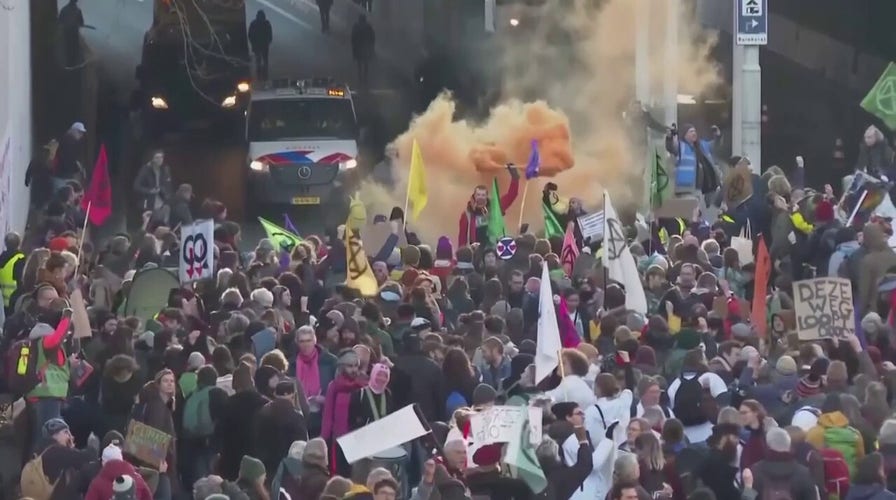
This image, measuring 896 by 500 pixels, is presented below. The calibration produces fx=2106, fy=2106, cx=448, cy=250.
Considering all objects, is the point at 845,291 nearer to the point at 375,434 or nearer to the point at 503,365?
the point at 503,365

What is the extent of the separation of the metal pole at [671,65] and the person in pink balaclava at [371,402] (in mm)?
18579

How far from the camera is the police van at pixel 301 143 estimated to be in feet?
95.4

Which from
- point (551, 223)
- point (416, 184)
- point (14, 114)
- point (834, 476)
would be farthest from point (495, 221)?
point (834, 476)

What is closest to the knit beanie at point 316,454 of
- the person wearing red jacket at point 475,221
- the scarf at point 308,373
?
the scarf at point 308,373

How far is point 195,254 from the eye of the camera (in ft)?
55.3

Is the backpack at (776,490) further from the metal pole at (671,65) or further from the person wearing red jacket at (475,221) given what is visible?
the metal pole at (671,65)

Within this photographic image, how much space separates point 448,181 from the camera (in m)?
29.7

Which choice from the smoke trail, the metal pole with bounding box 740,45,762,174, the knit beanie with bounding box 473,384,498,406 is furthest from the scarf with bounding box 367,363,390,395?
the metal pole with bounding box 740,45,762,174

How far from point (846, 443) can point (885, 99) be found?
10.8 meters

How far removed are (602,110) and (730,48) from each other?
2.68 metres

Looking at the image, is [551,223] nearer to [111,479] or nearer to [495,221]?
[495,221]

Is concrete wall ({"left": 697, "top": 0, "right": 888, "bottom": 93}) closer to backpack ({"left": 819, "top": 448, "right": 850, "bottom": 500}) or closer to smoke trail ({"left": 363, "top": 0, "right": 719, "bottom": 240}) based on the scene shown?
smoke trail ({"left": 363, "top": 0, "right": 719, "bottom": 240})

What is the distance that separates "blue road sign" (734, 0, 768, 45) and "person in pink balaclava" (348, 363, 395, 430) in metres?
17.8

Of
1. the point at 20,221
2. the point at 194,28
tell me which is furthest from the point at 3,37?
the point at 194,28
